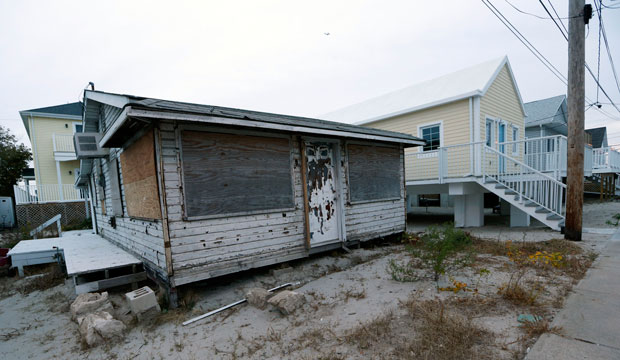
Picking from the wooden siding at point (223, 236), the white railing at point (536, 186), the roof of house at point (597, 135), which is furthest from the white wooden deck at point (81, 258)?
the roof of house at point (597, 135)

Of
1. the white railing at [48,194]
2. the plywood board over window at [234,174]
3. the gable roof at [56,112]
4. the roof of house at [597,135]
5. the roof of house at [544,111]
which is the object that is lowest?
the white railing at [48,194]

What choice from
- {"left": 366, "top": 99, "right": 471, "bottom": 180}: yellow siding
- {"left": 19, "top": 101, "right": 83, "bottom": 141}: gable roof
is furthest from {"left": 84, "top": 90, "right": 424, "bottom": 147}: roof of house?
{"left": 19, "top": 101, "right": 83, "bottom": 141}: gable roof

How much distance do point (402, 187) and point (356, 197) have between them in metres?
2.03

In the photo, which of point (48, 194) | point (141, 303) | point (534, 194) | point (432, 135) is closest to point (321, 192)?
point (141, 303)

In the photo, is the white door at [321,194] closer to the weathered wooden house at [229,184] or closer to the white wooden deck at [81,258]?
the weathered wooden house at [229,184]

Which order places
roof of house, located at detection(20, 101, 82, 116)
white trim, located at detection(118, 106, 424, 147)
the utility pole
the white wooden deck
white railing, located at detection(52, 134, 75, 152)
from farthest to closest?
roof of house, located at detection(20, 101, 82, 116) → white railing, located at detection(52, 134, 75, 152) → the utility pole → the white wooden deck → white trim, located at detection(118, 106, 424, 147)

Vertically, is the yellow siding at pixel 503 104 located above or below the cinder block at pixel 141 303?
above

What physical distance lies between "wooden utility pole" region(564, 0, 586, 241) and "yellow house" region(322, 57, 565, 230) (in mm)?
1625

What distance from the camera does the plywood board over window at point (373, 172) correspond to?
6434 mm

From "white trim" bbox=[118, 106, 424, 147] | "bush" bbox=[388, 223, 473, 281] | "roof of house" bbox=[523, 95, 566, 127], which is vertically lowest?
"bush" bbox=[388, 223, 473, 281]

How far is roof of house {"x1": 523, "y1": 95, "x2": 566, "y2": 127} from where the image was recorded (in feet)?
55.2

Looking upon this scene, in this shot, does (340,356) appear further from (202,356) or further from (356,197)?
(356,197)

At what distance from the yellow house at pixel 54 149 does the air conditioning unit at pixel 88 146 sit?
12.1m

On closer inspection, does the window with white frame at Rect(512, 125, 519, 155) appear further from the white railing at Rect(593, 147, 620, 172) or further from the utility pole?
the utility pole
